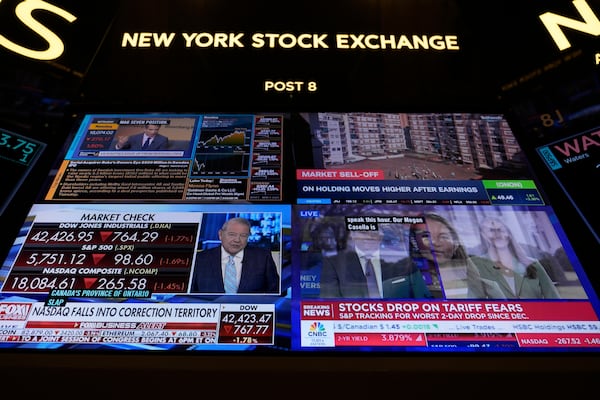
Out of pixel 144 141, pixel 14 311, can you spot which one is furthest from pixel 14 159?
pixel 14 311

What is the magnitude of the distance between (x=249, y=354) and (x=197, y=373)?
0.73ft

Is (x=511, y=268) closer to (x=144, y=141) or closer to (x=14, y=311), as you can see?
(x=144, y=141)

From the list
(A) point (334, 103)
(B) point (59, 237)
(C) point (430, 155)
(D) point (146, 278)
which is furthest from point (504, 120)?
(B) point (59, 237)

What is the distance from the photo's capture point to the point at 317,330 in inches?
82.4

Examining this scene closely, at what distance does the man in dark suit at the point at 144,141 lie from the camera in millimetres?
2846

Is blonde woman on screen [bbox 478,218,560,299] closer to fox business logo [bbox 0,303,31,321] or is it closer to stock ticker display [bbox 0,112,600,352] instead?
stock ticker display [bbox 0,112,600,352]

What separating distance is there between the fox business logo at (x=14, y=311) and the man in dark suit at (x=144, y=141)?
107 centimetres

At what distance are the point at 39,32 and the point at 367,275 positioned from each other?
2911 mm

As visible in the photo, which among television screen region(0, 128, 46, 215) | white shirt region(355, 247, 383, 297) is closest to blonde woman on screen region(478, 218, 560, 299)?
white shirt region(355, 247, 383, 297)

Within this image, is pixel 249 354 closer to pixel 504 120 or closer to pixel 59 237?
pixel 59 237

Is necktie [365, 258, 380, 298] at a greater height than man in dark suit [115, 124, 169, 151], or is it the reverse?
man in dark suit [115, 124, 169, 151]

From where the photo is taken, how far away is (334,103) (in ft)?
10.5

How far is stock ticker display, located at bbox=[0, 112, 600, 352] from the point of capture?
208 cm

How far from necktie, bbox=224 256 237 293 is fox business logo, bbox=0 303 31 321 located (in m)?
0.87
